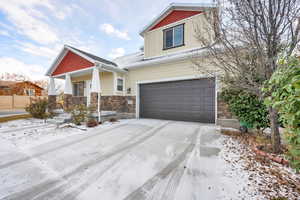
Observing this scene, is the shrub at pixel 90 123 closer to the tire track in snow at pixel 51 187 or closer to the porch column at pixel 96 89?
the porch column at pixel 96 89

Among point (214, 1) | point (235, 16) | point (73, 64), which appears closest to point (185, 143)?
point (235, 16)

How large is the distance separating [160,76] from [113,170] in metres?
5.91

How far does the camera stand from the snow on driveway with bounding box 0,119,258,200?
1.73 metres

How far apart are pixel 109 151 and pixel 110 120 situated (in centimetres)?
418

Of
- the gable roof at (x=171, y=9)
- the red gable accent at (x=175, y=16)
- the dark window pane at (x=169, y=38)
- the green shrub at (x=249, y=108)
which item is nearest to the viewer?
the green shrub at (x=249, y=108)

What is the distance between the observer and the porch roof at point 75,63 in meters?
7.06

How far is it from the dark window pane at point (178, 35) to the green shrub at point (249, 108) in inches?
184

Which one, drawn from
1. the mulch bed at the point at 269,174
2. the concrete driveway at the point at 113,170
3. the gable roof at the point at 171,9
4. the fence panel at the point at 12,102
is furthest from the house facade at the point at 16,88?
the mulch bed at the point at 269,174

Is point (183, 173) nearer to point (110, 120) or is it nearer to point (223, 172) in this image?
point (223, 172)

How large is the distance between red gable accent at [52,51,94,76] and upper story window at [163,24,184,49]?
201 inches

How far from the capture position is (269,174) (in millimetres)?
2098

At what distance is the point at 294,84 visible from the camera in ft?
4.31

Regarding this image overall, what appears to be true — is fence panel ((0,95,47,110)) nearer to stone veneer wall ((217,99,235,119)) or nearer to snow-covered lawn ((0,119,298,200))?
snow-covered lawn ((0,119,298,200))

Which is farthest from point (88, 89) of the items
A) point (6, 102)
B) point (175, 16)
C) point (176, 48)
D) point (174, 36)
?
point (6, 102)
